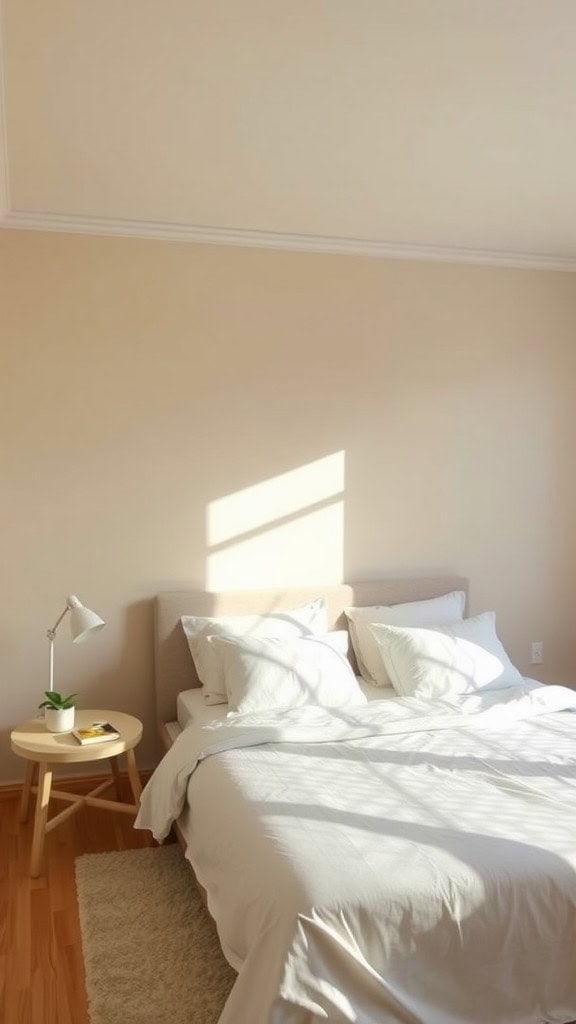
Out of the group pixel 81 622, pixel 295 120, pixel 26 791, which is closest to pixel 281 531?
pixel 81 622

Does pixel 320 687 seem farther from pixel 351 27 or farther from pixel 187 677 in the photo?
pixel 351 27

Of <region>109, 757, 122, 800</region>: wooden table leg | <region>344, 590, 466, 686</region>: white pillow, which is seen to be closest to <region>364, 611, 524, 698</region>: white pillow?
<region>344, 590, 466, 686</region>: white pillow

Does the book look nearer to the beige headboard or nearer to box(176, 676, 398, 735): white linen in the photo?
box(176, 676, 398, 735): white linen

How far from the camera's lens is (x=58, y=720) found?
10.9 feet

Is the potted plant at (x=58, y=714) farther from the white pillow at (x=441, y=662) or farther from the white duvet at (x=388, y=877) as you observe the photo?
the white pillow at (x=441, y=662)

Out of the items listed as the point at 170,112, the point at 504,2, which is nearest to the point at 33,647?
the point at 170,112

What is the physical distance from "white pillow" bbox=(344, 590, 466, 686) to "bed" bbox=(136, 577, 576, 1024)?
66 centimetres

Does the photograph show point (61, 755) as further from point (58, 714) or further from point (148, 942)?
point (148, 942)

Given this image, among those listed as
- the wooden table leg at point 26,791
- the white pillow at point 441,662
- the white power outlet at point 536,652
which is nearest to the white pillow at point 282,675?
the white pillow at point 441,662

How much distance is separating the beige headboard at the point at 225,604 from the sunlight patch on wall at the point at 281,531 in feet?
0.28

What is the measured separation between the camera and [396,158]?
3.07 meters

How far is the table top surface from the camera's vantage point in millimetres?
3139

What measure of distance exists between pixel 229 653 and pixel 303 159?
190 centimetres

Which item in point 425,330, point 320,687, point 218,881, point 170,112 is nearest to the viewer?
point 218,881
